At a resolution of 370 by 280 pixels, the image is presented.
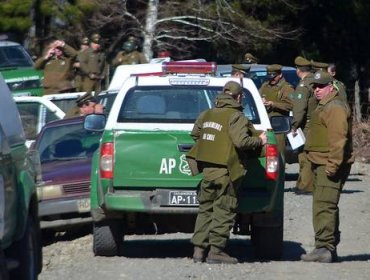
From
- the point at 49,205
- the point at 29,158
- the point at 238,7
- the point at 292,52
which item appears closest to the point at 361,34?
the point at 292,52

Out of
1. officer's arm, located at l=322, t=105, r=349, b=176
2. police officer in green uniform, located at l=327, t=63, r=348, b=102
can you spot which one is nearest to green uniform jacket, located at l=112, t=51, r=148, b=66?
police officer in green uniform, located at l=327, t=63, r=348, b=102

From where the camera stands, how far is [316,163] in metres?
11.6

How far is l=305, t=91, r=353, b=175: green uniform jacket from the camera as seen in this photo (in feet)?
37.0

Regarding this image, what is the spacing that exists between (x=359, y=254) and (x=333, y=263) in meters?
0.94

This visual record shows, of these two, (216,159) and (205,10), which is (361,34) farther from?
(216,159)

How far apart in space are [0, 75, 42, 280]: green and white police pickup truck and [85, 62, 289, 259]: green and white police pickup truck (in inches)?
50.8

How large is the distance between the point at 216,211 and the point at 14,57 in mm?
13833

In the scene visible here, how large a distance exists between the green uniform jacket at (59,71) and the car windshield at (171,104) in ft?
31.5

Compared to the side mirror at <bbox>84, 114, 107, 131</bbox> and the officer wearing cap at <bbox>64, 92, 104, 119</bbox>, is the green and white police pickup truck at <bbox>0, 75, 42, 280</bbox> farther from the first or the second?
the officer wearing cap at <bbox>64, 92, 104, 119</bbox>

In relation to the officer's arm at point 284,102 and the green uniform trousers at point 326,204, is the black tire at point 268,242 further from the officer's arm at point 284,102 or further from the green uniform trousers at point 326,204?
the officer's arm at point 284,102

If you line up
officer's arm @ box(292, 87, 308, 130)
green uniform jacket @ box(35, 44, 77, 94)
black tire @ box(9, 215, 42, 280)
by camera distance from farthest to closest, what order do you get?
1. green uniform jacket @ box(35, 44, 77, 94)
2. officer's arm @ box(292, 87, 308, 130)
3. black tire @ box(9, 215, 42, 280)

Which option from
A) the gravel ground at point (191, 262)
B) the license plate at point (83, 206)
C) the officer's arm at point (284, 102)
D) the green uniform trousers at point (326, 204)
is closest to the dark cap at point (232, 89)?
the green uniform trousers at point (326, 204)

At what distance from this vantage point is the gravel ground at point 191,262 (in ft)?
35.5

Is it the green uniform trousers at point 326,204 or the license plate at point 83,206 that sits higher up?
the green uniform trousers at point 326,204
